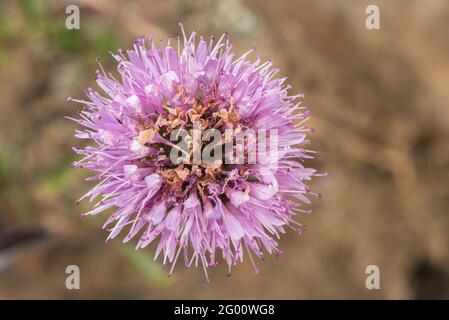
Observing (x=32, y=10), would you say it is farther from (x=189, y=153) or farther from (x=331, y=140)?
(x=331, y=140)

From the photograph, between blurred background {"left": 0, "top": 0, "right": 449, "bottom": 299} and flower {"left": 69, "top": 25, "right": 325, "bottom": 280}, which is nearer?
flower {"left": 69, "top": 25, "right": 325, "bottom": 280}

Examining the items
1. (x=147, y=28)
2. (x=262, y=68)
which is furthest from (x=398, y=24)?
(x=262, y=68)

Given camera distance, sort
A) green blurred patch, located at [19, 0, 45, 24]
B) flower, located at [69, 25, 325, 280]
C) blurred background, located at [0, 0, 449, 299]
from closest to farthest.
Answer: flower, located at [69, 25, 325, 280] → green blurred patch, located at [19, 0, 45, 24] → blurred background, located at [0, 0, 449, 299]

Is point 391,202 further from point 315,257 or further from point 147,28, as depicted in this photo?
point 147,28

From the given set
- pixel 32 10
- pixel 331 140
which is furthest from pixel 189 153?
pixel 331 140

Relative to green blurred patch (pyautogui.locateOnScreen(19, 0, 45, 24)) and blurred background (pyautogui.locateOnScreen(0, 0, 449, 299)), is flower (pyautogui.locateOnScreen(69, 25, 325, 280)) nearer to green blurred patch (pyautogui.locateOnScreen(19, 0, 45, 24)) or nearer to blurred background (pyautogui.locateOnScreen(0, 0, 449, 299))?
green blurred patch (pyautogui.locateOnScreen(19, 0, 45, 24))

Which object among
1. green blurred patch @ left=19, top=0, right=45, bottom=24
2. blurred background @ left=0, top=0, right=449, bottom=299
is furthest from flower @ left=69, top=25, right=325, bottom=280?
Answer: blurred background @ left=0, top=0, right=449, bottom=299

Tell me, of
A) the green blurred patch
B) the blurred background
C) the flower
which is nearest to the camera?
the flower
